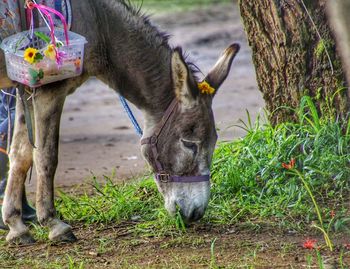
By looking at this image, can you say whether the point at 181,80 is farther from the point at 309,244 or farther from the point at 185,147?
the point at 309,244

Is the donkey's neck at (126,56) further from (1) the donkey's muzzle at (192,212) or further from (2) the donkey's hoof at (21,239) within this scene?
(2) the donkey's hoof at (21,239)

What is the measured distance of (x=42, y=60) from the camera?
18.1ft

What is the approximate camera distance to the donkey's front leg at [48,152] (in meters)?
5.83

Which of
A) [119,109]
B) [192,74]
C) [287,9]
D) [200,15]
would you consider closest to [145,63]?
[192,74]

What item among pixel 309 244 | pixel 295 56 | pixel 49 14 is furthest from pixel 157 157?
pixel 295 56

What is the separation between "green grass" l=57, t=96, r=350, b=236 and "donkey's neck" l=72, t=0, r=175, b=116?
84 centimetres

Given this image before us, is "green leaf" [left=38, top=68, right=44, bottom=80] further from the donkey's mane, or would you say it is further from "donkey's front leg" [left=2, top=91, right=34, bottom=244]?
the donkey's mane

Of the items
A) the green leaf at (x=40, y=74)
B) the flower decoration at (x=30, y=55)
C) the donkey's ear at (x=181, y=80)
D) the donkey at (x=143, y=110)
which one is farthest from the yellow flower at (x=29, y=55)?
the donkey's ear at (x=181, y=80)

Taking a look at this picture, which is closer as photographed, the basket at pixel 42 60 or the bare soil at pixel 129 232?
the bare soil at pixel 129 232

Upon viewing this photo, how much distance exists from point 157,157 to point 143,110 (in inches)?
17.3

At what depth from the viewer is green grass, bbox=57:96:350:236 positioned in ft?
19.5

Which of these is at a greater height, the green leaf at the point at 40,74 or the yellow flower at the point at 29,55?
the yellow flower at the point at 29,55

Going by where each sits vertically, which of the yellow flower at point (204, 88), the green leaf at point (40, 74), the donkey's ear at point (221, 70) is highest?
the green leaf at point (40, 74)

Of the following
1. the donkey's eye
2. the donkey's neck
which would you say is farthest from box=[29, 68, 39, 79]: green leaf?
the donkey's eye
